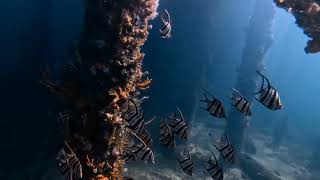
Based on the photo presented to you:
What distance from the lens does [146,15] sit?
6.43 metres

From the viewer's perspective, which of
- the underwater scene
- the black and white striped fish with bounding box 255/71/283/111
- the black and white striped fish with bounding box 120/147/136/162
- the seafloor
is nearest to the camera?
the black and white striped fish with bounding box 255/71/283/111

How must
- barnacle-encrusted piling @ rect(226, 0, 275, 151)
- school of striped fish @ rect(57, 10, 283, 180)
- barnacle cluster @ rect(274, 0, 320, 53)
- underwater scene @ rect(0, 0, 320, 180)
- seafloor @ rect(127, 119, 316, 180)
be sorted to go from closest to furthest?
school of striped fish @ rect(57, 10, 283, 180)
underwater scene @ rect(0, 0, 320, 180)
barnacle cluster @ rect(274, 0, 320, 53)
seafloor @ rect(127, 119, 316, 180)
barnacle-encrusted piling @ rect(226, 0, 275, 151)

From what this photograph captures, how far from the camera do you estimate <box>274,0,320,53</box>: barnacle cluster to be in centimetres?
755

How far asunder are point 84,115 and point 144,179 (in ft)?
25.7

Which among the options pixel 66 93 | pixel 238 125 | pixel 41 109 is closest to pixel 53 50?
pixel 41 109

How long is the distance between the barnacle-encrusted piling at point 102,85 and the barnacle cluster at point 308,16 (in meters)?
3.24

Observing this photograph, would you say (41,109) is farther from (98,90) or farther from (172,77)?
(98,90)

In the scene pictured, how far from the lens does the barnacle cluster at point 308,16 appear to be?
755 centimetres

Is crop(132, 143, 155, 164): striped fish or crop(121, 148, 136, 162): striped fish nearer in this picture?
crop(132, 143, 155, 164): striped fish

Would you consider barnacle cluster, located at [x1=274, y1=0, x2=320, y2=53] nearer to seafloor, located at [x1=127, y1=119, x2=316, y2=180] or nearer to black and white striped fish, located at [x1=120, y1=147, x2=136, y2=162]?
black and white striped fish, located at [x1=120, y1=147, x2=136, y2=162]

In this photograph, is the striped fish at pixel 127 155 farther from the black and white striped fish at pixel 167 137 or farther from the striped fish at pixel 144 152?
the black and white striped fish at pixel 167 137

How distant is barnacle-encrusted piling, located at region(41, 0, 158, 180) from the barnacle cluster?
3.24 m

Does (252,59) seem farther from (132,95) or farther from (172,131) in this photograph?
(132,95)

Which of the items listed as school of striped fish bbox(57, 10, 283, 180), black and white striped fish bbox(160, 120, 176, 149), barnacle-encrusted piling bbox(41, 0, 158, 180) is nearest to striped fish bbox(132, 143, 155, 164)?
school of striped fish bbox(57, 10, 283, 180)
